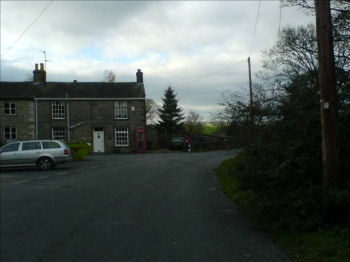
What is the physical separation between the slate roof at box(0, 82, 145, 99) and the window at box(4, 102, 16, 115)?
3.22 ft

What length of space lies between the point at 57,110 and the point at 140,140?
897cm

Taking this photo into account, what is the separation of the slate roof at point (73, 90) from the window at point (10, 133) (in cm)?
313

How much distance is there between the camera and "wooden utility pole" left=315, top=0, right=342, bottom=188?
23.7ft

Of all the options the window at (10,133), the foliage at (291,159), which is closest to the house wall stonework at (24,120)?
the window at (10,133)

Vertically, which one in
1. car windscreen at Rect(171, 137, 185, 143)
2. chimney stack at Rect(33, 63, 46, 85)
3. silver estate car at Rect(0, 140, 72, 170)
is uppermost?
chimney stack at Rect(33, 63, 46, 85)

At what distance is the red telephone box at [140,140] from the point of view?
144 ft

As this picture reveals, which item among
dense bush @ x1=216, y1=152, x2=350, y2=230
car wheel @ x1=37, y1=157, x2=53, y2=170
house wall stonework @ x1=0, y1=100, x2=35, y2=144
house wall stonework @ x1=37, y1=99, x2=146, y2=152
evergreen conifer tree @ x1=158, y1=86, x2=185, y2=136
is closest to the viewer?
dense bush @ x1=216, y1=152, x2=350, y2=230

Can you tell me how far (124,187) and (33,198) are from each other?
324 centimetres

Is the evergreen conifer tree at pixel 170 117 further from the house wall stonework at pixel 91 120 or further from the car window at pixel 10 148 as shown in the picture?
the car window at pixel 10 148

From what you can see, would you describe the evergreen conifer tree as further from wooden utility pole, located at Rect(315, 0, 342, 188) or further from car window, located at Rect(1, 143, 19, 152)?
wooden utility pole, located at Rect(315, 0, 342, 188)

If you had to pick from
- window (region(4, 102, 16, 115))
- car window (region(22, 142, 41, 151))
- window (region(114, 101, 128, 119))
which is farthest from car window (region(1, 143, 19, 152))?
window (region(114, 101, 128, 119))

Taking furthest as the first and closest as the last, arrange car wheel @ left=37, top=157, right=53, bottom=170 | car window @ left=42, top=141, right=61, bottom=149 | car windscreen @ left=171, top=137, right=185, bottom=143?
→ car windscreen @ left=171, top=137, right=185, bottom=143 → car window @ left=42, top=141, right=61, bottom=149 → car wheel @ left=37, top=157, right=53, bottom=170

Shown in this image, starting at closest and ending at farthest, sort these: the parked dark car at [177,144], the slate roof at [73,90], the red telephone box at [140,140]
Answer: the slate roof at [73,90] < the red telephone box at [140,140] < the parked dark car at [177,144]

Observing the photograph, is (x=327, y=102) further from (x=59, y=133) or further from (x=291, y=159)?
(x=59, y=133)
